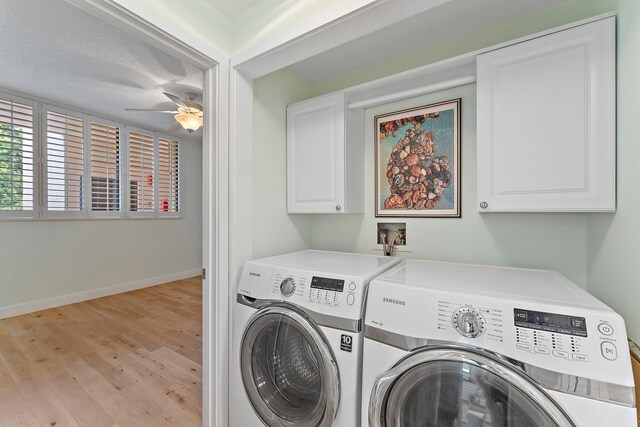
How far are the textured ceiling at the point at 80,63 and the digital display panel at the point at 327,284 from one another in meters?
1.98

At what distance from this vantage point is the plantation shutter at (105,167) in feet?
12.2

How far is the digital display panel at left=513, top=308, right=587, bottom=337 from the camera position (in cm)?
76

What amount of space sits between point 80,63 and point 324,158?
8.07ft

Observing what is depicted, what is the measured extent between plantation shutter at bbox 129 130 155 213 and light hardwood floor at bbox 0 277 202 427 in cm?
154

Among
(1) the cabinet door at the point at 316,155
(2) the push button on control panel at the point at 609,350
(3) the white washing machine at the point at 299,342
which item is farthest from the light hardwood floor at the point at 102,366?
(2) the push button on control panel at the point at 609,350

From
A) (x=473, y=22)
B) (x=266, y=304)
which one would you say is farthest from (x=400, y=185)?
(x=266, y=304)

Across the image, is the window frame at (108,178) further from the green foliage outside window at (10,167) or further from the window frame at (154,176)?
the green foliage outside window at (10,167)

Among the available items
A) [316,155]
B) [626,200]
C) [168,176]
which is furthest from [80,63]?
[626,200]

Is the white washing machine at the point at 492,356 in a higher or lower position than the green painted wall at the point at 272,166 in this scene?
lower

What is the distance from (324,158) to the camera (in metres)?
1.79

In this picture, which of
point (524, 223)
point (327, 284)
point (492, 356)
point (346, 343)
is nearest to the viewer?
point (492, 356)

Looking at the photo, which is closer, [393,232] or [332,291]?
[332,291]

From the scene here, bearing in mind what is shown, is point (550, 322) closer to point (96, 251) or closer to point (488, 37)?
point (488, 37)

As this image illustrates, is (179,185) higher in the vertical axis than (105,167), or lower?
lower
